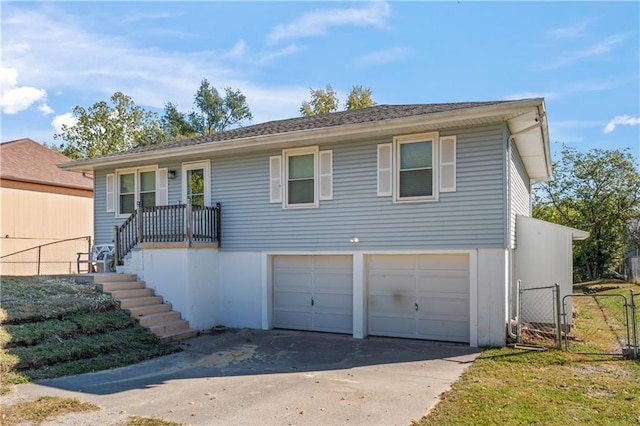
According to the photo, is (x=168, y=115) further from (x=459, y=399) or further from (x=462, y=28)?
(x=459, y=399)

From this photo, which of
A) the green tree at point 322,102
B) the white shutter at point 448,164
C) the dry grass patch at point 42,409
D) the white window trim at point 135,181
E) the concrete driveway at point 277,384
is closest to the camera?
the dry grass patch at point 42,409

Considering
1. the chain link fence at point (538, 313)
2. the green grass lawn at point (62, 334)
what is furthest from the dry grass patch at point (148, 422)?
the chain link fence at point (538, 313)

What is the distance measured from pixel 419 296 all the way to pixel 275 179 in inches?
170

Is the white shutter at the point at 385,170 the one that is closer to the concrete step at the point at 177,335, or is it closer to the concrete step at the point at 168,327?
the concrete step at the point at 177,335

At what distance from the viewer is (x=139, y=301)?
1073cm

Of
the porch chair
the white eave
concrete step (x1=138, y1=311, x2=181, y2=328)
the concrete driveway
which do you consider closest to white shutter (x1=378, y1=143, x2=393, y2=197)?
the white eave

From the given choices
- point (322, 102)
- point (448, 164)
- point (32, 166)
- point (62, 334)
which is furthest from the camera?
point (322, 102)

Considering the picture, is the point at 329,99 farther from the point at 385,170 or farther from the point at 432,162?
the point at 432,162

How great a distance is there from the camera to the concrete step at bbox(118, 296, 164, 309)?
10.3 metres

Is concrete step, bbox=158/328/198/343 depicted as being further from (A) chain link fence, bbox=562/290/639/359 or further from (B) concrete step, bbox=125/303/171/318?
(A) chain link fence, bbox=562/290/639/359

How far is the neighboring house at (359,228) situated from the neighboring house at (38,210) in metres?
7.44


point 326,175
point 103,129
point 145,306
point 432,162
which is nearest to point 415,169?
point 432,162

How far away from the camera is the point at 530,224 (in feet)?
35.3

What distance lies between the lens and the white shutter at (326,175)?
10695 mm
